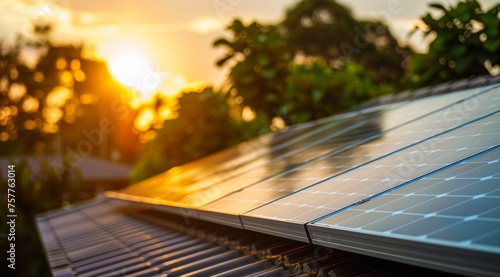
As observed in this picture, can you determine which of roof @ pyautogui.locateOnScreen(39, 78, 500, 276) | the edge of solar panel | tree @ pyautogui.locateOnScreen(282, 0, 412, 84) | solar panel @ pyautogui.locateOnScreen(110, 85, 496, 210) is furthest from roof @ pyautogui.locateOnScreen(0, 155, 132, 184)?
the edge of solar panel

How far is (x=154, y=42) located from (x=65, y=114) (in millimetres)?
52469

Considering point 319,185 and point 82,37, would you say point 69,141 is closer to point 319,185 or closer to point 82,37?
point 82,37

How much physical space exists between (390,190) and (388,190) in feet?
0.09

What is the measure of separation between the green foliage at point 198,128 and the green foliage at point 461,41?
21.5 feet

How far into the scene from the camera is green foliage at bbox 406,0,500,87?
48.4 feet

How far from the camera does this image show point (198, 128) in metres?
20.9

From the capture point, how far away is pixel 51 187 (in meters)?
28.4

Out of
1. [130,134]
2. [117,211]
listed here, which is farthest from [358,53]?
[117,211]

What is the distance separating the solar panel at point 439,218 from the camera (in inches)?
120

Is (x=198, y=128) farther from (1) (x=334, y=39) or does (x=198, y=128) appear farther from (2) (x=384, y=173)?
(1) (x=334, y=39)

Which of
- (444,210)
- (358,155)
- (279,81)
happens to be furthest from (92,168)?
(444,210)

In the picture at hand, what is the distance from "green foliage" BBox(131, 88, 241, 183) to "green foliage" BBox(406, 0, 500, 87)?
656 centimetres

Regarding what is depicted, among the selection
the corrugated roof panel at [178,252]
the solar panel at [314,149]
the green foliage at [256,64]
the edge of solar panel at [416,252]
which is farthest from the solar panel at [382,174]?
the green foliage at [256,64]

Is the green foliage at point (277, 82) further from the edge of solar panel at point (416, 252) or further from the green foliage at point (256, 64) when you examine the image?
the edge of solar panel at point (416, 252)
